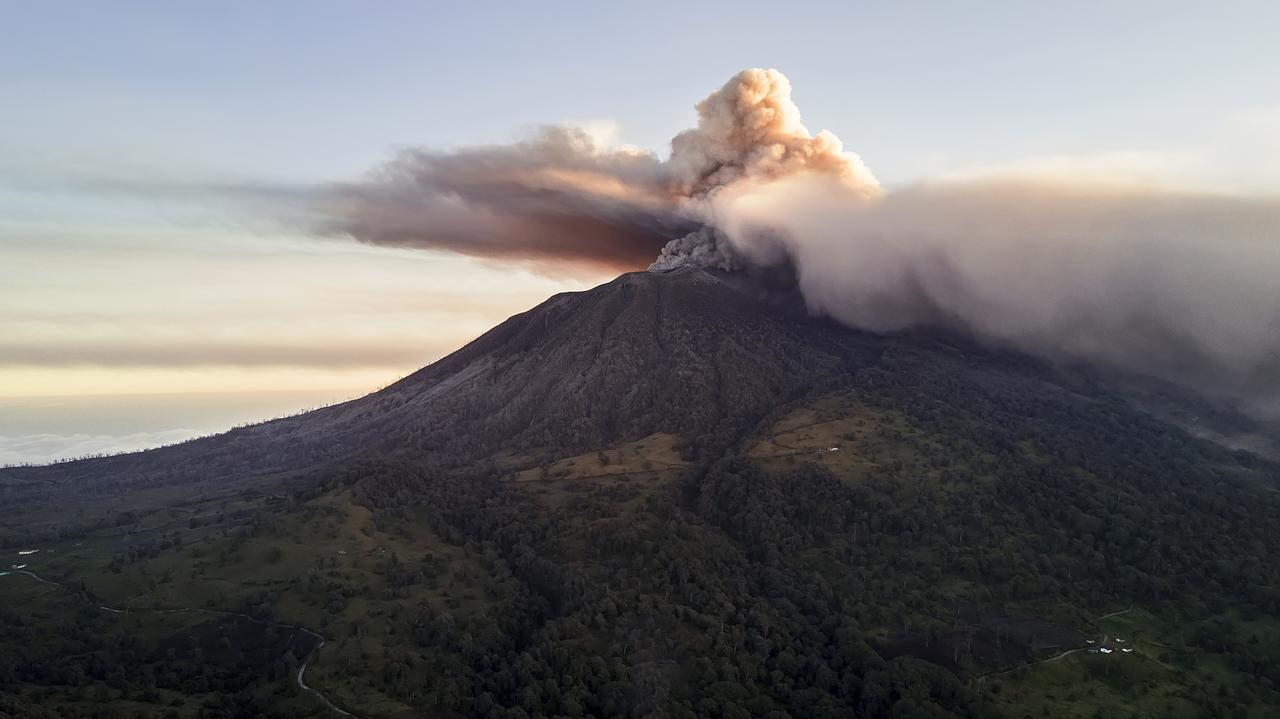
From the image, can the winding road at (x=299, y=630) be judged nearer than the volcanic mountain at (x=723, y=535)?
Yes

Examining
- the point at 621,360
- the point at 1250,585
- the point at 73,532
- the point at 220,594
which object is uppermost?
the point at 621,360

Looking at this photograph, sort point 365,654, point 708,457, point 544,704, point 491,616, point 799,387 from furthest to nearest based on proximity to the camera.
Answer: point 799,387 → point 708,457 → point 491,616 → point 365,654 → point 544,704

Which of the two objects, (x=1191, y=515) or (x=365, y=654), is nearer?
(x=365, y=654)

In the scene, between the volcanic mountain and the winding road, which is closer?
the winding road

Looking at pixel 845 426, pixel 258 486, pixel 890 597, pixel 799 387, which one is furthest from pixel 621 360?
pixel 890 597

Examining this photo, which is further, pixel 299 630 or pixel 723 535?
pixel 723 535

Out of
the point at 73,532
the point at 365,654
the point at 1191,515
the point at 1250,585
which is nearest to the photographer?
the point at 365,654

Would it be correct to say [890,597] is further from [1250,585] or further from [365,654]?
[365,654]

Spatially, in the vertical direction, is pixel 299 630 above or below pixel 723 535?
above
